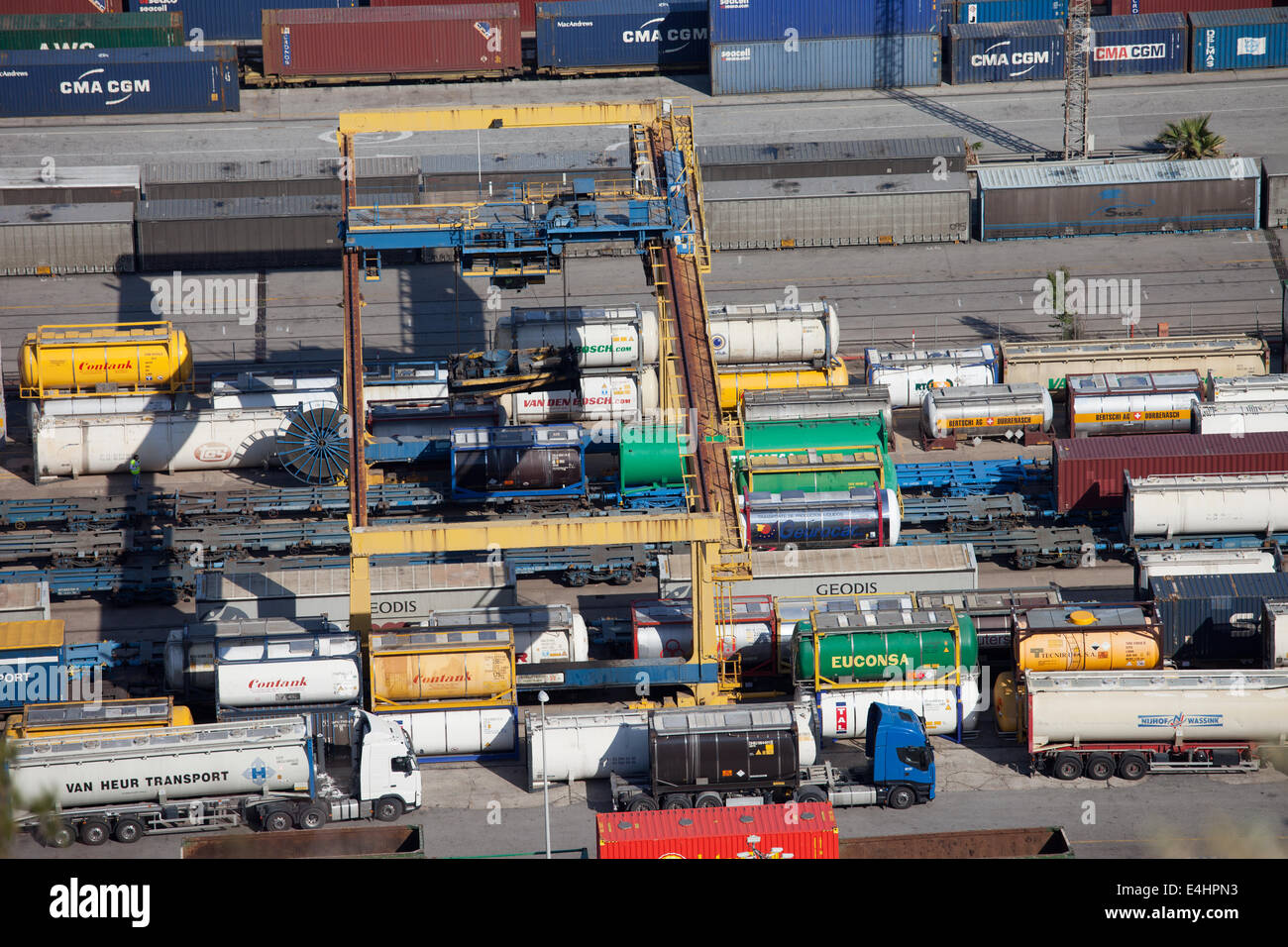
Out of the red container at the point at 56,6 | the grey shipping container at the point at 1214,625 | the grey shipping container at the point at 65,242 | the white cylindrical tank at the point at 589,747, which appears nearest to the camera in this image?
the white cylindrical tank at the point at 589,747

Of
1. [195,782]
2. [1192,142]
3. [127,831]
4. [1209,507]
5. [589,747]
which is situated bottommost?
[127,831]

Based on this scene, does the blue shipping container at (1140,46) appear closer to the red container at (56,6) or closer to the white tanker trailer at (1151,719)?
the red container at (56,6)

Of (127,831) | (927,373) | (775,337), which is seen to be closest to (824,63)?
(775,337)

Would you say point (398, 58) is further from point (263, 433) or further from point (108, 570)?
point (108, 570)

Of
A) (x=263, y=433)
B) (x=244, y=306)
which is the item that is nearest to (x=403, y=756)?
(x=263, y=433)

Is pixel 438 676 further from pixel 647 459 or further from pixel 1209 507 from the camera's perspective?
pixel 1209 507

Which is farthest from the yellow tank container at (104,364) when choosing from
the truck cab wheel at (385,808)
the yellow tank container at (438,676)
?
the truck cab wheel at (385,808)
